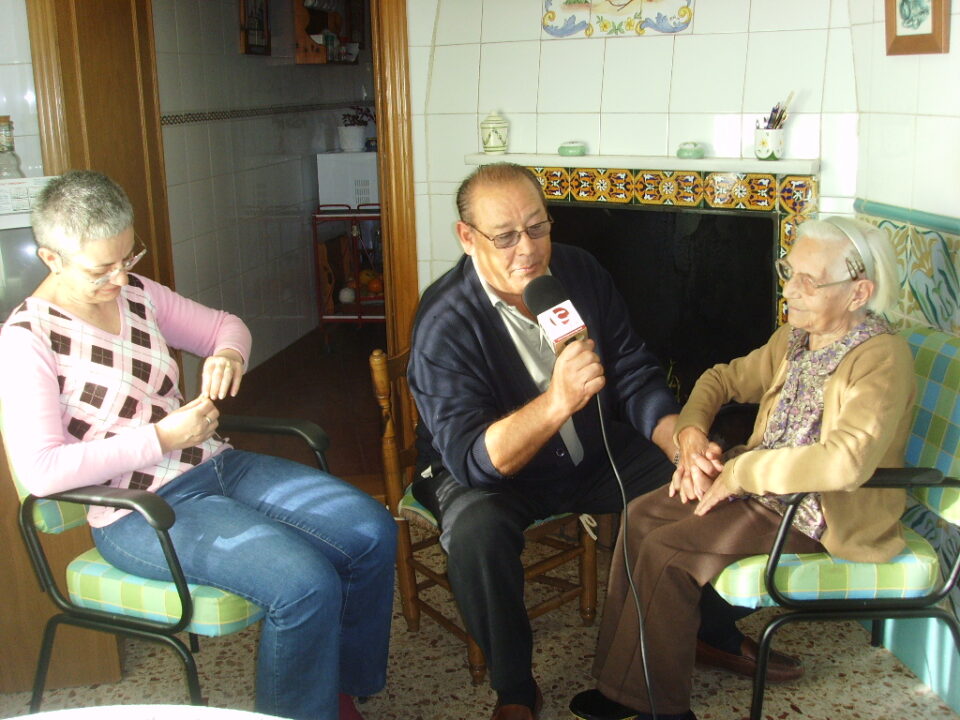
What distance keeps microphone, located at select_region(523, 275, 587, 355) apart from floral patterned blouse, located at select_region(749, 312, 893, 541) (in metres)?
0.45

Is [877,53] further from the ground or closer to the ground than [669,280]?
further from the ground

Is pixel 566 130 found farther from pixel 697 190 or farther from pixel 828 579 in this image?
pixel 828 579

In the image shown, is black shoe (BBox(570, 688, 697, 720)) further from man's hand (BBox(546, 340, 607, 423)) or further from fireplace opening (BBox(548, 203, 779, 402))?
fireplace opening (BBox(548, 203, 779, 402))

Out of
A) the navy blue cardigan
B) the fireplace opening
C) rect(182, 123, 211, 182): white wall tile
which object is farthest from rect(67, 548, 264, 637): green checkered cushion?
rect(182, 123, 211, 182): white wall tile

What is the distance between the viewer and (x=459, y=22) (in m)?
3.14

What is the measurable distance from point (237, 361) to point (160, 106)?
1.88m

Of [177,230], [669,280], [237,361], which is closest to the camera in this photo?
[237,361]

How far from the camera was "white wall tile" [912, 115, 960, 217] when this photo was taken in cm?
205

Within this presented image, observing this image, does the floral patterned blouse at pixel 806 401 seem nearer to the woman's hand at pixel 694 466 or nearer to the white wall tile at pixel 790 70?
the woman's hand at pixel 694 466

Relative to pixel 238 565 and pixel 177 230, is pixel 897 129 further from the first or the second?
pixel 177 230

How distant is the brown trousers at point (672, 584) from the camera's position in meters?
1.85

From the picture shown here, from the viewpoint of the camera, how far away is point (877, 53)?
244 centimetres

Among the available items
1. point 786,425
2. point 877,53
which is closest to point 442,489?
point 786,425

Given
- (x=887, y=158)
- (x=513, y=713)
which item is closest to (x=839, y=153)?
(x=887, y=158)
